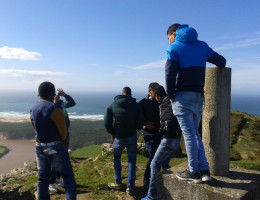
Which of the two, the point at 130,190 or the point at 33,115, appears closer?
the point at 33,115

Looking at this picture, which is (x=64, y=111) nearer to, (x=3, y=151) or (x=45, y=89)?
(x=45, y=89)

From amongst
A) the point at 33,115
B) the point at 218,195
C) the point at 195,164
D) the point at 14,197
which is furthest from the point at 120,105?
the point at 14,197

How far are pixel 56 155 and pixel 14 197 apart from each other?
10.5 ft

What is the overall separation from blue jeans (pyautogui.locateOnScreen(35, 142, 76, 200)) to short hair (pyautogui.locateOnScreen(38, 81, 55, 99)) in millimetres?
1175

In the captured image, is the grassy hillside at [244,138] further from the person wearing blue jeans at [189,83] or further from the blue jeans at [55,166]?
the blue jeans at [55,166]

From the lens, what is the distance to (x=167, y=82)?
4.37m

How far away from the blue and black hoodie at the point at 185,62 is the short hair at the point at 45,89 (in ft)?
9.05

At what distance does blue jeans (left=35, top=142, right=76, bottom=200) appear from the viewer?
5184 mm

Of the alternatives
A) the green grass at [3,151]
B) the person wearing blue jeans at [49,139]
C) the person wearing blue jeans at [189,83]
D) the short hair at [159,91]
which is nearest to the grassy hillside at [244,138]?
the short hair at [159,91]

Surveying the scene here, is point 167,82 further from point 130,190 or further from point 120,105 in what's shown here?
point 130,190

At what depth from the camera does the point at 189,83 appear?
14.8 ft

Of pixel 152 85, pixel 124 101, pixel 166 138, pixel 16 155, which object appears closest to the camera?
pixel 166 138

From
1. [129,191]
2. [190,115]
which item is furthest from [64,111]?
[190,115]

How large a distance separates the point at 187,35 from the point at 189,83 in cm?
94
